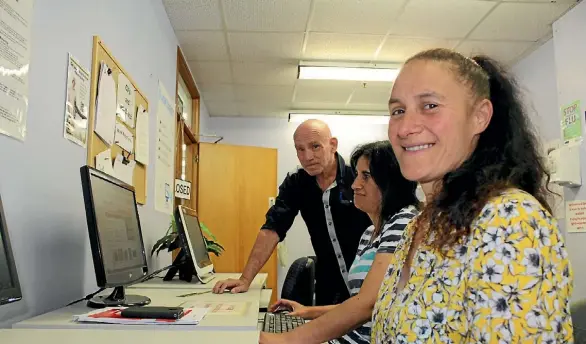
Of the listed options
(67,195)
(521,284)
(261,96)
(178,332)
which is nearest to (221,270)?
(261,96)

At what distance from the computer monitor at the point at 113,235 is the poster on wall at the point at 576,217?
2494 mm

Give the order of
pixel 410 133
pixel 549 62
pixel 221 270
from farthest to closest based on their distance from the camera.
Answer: pixel 221 270, pixel 549 62, pixel 410 133

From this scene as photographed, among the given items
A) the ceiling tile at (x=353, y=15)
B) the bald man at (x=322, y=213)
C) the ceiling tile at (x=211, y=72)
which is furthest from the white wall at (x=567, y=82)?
the ceiling tile at (x=211, y=72)

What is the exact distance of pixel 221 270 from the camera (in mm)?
4500

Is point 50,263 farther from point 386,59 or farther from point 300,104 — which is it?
point 300,104

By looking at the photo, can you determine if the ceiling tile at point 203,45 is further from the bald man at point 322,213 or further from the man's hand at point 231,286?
the man's hand at point 231,286

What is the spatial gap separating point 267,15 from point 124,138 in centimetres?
145

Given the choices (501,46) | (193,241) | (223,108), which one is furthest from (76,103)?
(223,108)

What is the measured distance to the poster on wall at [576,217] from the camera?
2818 mm

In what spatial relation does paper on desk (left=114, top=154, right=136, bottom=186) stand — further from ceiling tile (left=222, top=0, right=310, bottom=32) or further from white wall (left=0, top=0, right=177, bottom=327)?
ceiling tile (left=222, top=0, right=310, bottom=32)

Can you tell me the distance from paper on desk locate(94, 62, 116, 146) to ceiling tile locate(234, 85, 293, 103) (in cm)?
269

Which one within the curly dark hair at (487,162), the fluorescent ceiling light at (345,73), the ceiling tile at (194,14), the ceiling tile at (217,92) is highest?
the ceiling tile at (194,14)

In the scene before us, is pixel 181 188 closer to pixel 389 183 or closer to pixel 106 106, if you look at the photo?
pixel 106 106

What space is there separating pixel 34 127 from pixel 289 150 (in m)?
4.37
